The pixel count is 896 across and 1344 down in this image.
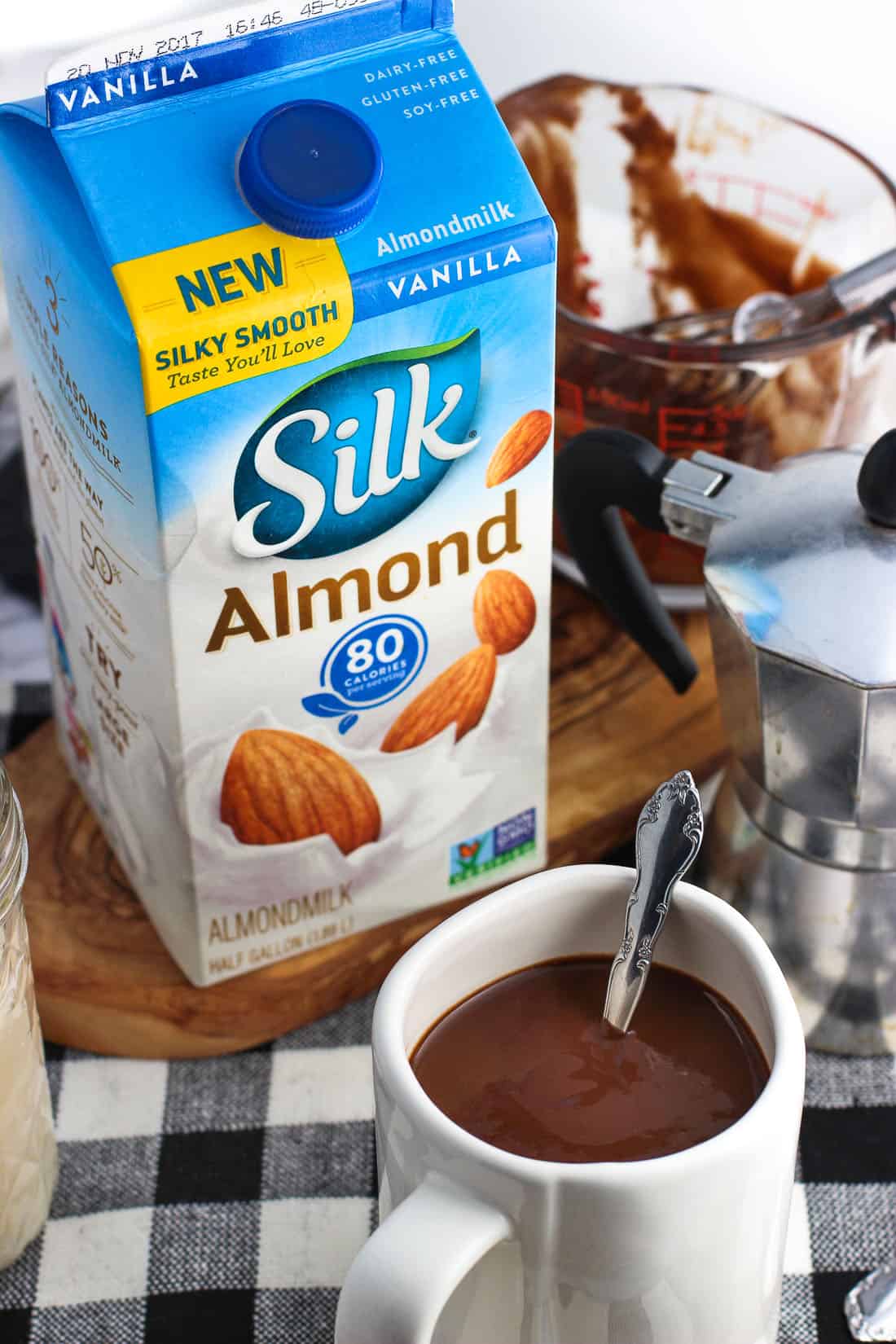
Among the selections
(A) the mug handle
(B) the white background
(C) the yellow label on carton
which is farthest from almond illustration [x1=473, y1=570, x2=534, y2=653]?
(B) the white background

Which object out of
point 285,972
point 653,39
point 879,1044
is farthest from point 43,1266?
→ point 653,39

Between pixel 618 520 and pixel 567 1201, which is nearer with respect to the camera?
pixel 567 1201

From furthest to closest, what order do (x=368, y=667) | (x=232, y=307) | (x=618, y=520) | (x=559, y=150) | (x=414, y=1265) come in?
1. (x=559, y=150)
2. (x=618, y=520)
3. (x=368, y=667)
4. (x=232, y=307)
5. (x=414, y=1265)

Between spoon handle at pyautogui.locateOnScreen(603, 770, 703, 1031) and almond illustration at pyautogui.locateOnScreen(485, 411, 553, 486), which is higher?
almond illustration at pyautogui.locateOnScreen(485, 411, 553, 486)

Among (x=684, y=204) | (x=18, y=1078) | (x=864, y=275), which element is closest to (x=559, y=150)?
(x=684, y=204)

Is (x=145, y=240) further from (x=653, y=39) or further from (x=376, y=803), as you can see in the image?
(x=653, y=39)

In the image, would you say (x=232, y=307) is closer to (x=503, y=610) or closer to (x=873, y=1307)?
(x=503, y=610)

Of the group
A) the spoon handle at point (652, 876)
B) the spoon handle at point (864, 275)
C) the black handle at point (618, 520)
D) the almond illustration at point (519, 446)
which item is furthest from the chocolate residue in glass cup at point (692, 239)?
the spoon handle at point (652, 876)

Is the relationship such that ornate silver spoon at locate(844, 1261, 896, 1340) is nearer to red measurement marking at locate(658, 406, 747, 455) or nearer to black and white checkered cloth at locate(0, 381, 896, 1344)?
black and white checkered cloth at locate(0, 381, 896, 1344)
